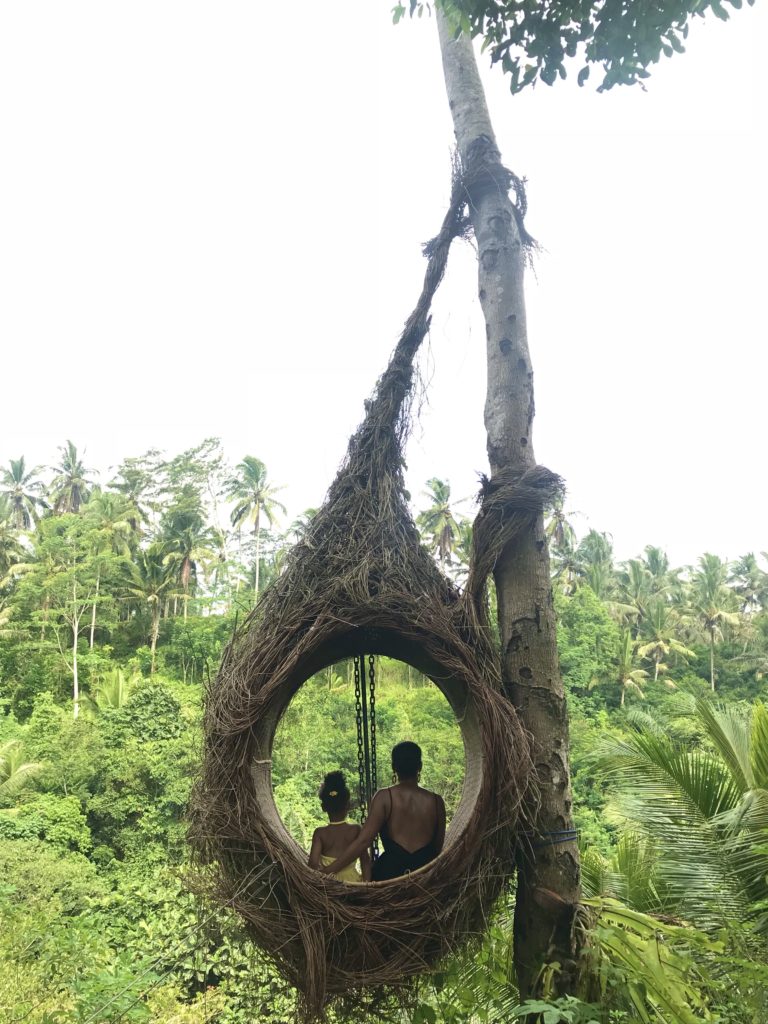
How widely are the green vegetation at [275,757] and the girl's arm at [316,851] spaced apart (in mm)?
541

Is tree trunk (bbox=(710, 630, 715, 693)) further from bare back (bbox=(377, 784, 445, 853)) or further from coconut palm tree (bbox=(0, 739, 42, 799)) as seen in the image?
bare back (bbox=(377, 784, 445, 853))

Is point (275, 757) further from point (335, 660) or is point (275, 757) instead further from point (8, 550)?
point (8, 550)

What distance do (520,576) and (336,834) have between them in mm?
1819

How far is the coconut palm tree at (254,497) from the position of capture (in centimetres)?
3700

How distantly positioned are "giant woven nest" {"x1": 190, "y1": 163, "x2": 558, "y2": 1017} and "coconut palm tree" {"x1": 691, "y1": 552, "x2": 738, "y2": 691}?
42117mm

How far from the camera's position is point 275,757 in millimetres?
20359

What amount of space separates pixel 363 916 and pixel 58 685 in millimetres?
29923

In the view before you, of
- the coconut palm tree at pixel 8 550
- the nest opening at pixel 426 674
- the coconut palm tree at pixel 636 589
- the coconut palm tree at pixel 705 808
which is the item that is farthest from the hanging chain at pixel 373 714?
the coconut palm tree at pixel 636 589

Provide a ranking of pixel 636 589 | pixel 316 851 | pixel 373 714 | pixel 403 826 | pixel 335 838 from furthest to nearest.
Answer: pixel 636 589, pixel 373 714, pixel 335 838, pixel 316 851, pixel 403 826

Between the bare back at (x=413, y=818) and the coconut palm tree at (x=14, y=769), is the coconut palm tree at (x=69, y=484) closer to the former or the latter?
the coconut palm tree at (x=14, y=769)

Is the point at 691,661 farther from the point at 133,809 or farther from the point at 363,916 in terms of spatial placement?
the point at 363,916

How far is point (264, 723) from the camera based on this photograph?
3387 mm

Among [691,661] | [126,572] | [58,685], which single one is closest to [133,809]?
[58,685]

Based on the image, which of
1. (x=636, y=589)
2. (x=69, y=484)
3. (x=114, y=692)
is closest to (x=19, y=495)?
(x=69, y=484)
